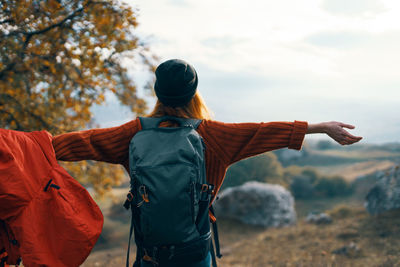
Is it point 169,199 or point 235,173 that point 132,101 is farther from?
point 235,173

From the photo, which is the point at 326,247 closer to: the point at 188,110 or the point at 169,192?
the point at 188,110

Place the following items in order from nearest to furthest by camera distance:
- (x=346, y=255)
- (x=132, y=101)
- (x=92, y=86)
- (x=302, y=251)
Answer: (x=92, y=86) < (x=132, y=101) < (x=346, y=255) < (x=302, y=251)

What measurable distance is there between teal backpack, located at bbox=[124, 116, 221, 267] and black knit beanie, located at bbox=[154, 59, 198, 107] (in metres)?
0.19

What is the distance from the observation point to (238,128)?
6.72 feet

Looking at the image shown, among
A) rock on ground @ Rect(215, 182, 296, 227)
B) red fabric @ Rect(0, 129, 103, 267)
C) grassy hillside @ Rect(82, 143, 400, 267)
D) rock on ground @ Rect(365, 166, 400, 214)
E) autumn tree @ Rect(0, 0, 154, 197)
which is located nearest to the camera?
red fabric @ Rect(0, 129, 103, 267)

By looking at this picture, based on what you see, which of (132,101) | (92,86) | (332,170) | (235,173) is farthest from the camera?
(332,170)

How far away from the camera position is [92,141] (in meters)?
2.11

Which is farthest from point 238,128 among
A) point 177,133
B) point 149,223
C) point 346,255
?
point 346,255

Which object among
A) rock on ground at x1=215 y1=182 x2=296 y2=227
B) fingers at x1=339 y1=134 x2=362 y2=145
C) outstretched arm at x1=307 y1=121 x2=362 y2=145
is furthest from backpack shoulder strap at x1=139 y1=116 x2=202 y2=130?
rock on ground at x1=215 y1=182 x2=296 y2=227

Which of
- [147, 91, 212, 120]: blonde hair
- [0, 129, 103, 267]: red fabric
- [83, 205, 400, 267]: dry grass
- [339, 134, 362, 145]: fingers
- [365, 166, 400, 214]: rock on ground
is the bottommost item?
[83, 205, 400, 267]: dry grass

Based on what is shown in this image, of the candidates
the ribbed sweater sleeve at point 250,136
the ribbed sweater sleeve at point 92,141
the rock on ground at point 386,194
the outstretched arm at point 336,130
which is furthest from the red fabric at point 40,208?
the rock on ground at point 386,194

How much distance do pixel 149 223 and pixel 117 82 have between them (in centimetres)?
414

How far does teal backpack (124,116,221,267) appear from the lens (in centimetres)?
186

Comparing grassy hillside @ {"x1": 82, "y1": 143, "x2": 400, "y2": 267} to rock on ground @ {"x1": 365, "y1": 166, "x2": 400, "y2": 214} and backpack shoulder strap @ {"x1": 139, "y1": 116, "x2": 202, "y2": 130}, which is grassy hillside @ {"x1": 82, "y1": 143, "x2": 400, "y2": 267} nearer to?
rock on ground @ {"x1": 365, "y1": 166, "x2": 400, "y2": 214}
